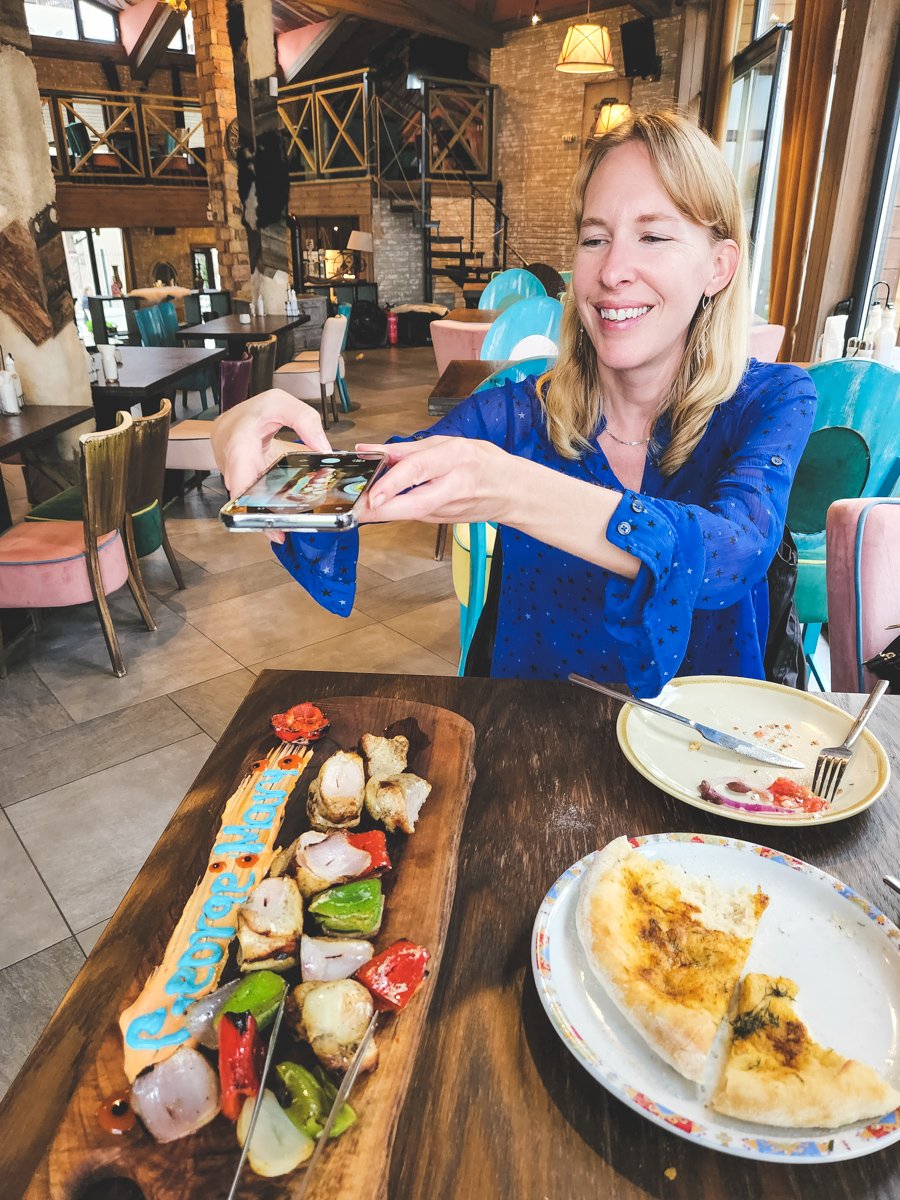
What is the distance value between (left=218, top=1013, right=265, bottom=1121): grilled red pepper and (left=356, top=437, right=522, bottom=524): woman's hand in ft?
1.46

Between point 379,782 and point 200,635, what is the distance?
2.73 meters

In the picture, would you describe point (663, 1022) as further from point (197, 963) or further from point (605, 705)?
point (605, 705)

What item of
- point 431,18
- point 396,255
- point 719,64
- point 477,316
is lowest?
point 477,316

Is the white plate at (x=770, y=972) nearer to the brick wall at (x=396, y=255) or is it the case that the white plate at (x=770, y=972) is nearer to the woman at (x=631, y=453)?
the woman at (x=631, y=453)

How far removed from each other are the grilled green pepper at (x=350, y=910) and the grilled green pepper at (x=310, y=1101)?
119 mm

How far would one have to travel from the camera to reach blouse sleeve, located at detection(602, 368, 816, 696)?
37.0 inches

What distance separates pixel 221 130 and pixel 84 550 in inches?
233

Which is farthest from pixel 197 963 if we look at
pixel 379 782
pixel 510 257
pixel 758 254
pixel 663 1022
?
pixel 510 257

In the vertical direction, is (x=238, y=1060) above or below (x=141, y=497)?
above

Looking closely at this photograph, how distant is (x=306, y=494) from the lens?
0.76m

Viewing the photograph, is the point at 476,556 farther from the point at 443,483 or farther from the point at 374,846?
the point at 374,846

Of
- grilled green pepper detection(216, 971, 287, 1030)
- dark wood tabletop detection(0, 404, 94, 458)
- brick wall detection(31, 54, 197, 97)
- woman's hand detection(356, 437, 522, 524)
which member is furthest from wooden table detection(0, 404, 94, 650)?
brick wall detection(31, 54, 197, 97)

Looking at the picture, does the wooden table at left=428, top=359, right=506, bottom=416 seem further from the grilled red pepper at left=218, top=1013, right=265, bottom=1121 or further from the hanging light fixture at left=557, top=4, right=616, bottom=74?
the hanging light fixture at left=557, top=4, right=616, bottom=74

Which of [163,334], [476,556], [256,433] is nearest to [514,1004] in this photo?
[256,433]
